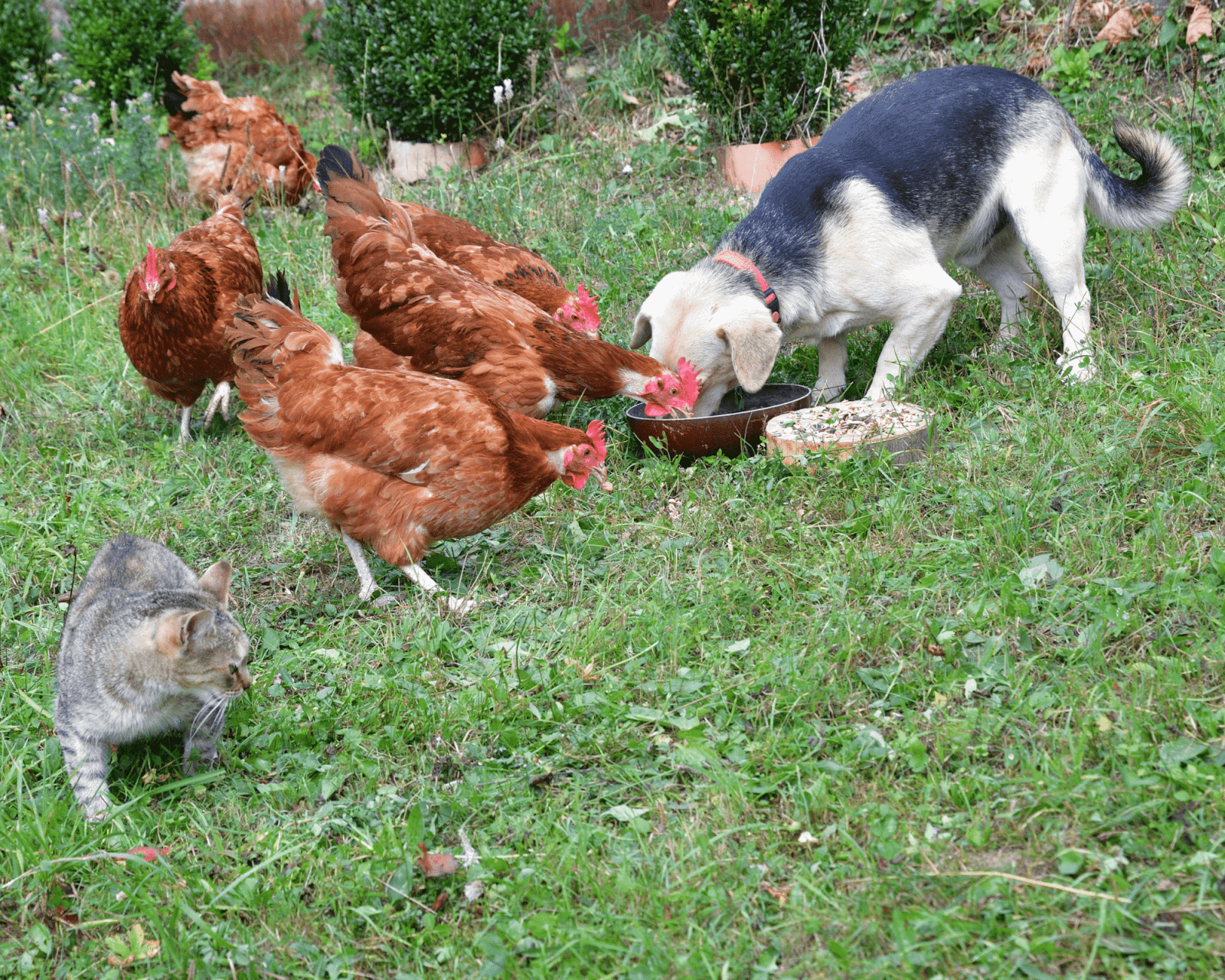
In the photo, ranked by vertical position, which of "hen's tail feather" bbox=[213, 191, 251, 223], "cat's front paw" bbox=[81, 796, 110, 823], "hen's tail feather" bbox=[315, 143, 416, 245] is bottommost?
"cat's front paw" bbox=[81, 796, 110, 823]

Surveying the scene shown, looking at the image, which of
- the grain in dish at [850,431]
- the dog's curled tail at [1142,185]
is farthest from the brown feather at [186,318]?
the dog's curled tail at [1142,185]

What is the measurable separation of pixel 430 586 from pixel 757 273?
86.2 inches

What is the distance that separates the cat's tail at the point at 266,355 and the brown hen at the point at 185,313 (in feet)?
3.26

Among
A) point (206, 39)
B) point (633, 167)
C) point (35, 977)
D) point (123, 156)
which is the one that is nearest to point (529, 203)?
point (633, 167)

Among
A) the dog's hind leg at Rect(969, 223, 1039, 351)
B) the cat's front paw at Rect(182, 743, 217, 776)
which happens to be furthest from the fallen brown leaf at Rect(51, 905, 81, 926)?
the dog's hind leg at Rect(969, 223, 1039, 351)

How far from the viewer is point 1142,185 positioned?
201 inches

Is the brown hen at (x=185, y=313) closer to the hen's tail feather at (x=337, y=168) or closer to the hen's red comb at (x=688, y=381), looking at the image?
the hen's tail feather at (x=337, y=168)

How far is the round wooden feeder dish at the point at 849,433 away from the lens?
423cm

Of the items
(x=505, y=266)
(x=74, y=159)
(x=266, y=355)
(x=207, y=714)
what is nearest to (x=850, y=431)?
(x=505, y=266)

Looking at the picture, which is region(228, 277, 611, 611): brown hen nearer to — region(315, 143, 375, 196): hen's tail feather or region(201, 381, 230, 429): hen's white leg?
region(315, 143, 375, 196): hen's tail feather

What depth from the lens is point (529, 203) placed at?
744cm

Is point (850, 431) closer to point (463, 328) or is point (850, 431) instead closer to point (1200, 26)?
point (463, 328)

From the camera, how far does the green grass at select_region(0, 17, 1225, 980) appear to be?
236 centimetres

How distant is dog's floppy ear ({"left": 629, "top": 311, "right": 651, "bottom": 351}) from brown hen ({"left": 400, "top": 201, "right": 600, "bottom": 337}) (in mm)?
215
